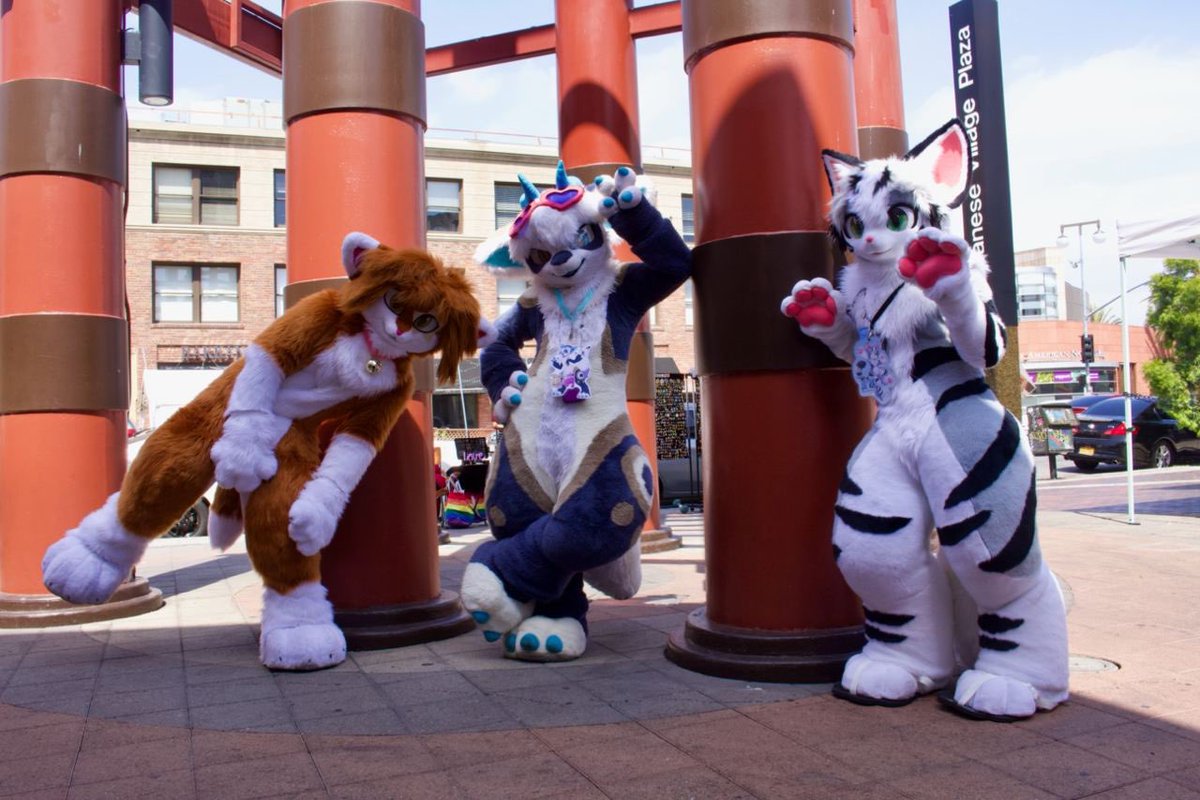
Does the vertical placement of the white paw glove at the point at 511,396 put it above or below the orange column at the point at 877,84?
below

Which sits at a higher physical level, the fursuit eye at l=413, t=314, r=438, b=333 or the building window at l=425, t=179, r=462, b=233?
the building window at l=425, t=179, r=462, b=233

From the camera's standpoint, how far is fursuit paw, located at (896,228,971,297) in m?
3.49

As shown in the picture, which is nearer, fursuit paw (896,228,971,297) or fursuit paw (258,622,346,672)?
fursuit paw (896,228,971,297)

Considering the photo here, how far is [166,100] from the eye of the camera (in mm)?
6445

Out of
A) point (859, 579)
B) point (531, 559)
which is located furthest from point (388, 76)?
point (859, 579)

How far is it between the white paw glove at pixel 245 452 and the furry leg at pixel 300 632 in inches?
21.2

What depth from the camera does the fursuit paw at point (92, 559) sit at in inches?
189

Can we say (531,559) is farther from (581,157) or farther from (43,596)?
(581,157)

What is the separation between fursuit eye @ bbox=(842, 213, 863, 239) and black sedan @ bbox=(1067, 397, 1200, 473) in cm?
1796

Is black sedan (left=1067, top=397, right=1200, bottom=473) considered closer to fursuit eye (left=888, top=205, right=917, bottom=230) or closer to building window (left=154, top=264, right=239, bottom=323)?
fursuit eye (left=888, top=205, right=917, bottom=230)

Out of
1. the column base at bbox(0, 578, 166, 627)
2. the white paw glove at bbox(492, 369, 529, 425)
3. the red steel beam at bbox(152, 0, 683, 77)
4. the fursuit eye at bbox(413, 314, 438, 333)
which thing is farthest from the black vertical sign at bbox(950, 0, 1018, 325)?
the column base at bbox(0, 578, 166, 627)

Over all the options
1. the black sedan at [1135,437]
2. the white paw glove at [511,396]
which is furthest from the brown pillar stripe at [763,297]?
the black sedan at [1135,437]

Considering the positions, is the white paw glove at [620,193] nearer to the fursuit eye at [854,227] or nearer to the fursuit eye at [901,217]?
the fursuit eye at [854,227]

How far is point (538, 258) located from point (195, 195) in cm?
2314
